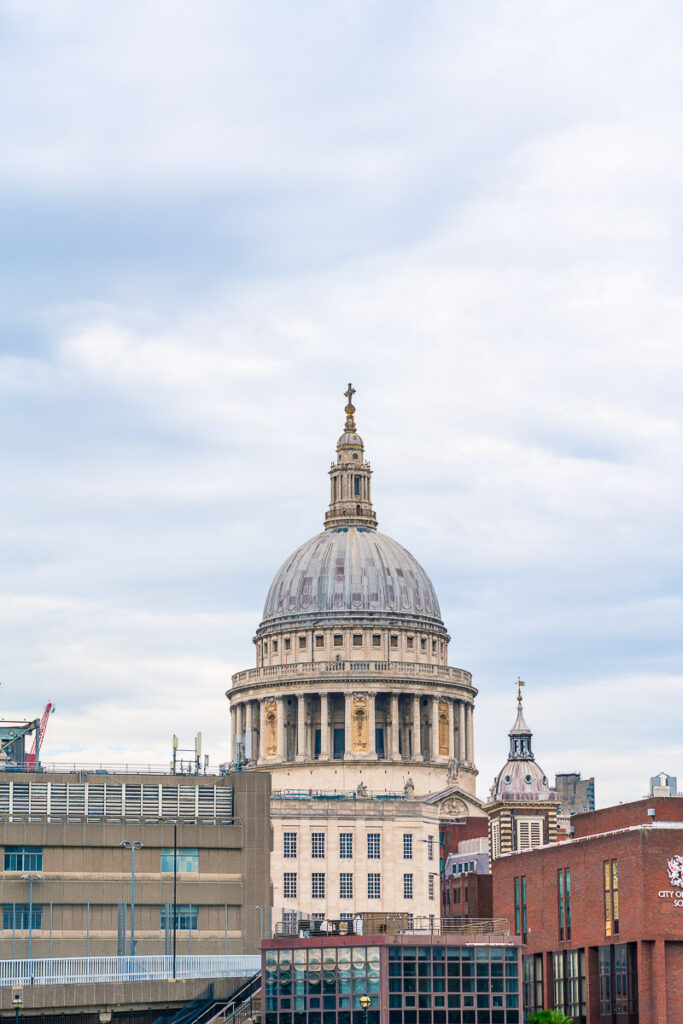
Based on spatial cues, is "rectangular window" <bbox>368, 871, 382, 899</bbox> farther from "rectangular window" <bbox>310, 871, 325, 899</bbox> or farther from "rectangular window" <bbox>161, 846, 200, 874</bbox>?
"rectangular window" <bbox>161, 846, 200, 874</bbox>

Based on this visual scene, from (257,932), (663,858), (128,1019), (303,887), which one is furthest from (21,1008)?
(303,887)

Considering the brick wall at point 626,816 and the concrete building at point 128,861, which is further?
the brick wall at point 626,816

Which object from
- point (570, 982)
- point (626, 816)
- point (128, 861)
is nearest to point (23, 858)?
point (128, 861)

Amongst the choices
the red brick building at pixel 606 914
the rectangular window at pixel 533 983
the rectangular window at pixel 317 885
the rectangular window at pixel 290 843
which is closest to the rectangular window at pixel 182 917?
the rectangular window at pixel 533 983

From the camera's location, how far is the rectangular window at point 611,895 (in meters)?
141

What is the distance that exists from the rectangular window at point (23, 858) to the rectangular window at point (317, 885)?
59.4 metres

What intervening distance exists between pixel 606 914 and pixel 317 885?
56.1 meters

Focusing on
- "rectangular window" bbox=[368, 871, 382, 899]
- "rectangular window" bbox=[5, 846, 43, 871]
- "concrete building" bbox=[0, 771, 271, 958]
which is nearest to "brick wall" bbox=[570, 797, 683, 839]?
"concrete building" bbox=[0, 771, 271, 958]

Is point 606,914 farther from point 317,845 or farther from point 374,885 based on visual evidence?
point 317,845

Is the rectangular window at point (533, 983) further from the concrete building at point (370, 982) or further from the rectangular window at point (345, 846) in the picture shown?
the rectangular window at point (345, 846)

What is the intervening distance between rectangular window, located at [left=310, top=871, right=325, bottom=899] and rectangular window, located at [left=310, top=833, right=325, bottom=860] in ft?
5.20

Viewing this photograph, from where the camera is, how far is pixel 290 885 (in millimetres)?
193875

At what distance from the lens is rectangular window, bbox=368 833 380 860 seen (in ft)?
640

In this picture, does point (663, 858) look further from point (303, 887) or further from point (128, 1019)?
point (303, 887)
